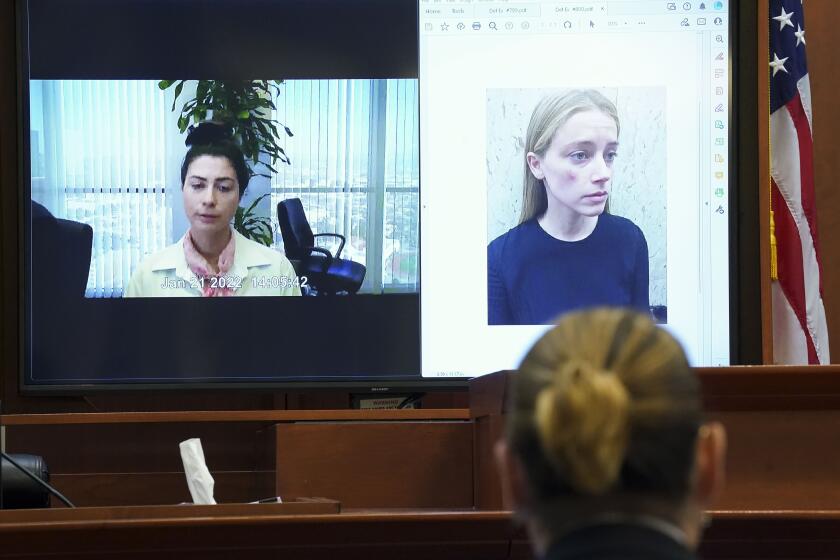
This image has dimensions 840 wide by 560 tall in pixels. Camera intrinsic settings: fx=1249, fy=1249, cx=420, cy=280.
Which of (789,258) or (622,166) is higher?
(622,166)

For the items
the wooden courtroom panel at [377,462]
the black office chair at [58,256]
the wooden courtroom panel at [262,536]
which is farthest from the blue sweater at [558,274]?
the wooden courtroom panel at [262,536]

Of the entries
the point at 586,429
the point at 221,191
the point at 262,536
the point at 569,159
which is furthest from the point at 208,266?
the point at 586,429

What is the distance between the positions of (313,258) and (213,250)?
28 cm

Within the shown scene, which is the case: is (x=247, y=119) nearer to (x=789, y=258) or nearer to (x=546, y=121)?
(x=546, y=121)

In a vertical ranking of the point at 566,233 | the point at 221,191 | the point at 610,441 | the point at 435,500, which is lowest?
the point at 435,500

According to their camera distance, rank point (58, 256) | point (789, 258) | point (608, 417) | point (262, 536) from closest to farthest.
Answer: point (608, 417)
point (262, 536)
point (58, 256)
point (789, 258)

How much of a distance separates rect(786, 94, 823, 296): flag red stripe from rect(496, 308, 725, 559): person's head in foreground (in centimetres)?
272

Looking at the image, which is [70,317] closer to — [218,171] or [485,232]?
[218,171]

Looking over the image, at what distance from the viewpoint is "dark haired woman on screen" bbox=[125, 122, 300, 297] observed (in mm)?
3461

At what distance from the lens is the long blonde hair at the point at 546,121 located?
11.6ft

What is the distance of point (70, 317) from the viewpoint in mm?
3469

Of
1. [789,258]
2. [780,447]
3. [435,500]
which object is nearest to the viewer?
[780,447]

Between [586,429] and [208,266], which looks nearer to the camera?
[586,429]

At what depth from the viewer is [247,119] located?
3.49 m
